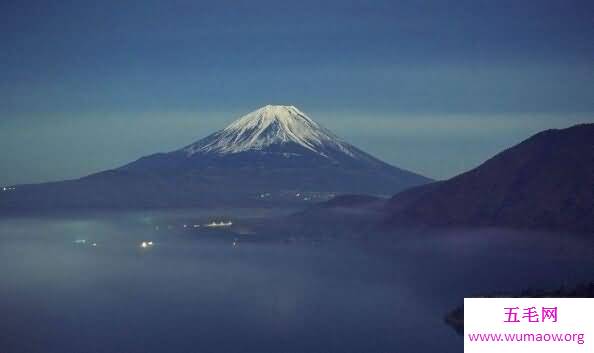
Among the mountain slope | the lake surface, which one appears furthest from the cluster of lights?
the mountain slope

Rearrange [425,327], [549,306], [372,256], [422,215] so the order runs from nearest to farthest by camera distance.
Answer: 1. [549,306]
2. [425,327]
3. [372,256]
4. [422,215]

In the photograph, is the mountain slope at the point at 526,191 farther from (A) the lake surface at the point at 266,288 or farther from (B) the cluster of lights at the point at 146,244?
(B) the cluster of lights at the point at 146,244

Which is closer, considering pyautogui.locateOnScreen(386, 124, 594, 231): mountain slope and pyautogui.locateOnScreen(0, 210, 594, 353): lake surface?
pyautogui.locateOnScreen(0, 210, 594, 353): lake surface

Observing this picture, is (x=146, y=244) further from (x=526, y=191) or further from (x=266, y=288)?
(x=526, y=191)

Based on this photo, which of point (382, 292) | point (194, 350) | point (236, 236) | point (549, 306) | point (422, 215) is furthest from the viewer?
point (236, 236)

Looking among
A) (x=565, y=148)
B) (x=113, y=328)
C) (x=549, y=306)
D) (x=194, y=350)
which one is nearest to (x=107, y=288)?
(x=113, y=328)

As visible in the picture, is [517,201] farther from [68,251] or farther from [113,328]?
[113,328]

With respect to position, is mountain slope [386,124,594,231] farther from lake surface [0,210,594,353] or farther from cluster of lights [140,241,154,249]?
cluster of lights [140,241,154,249]
